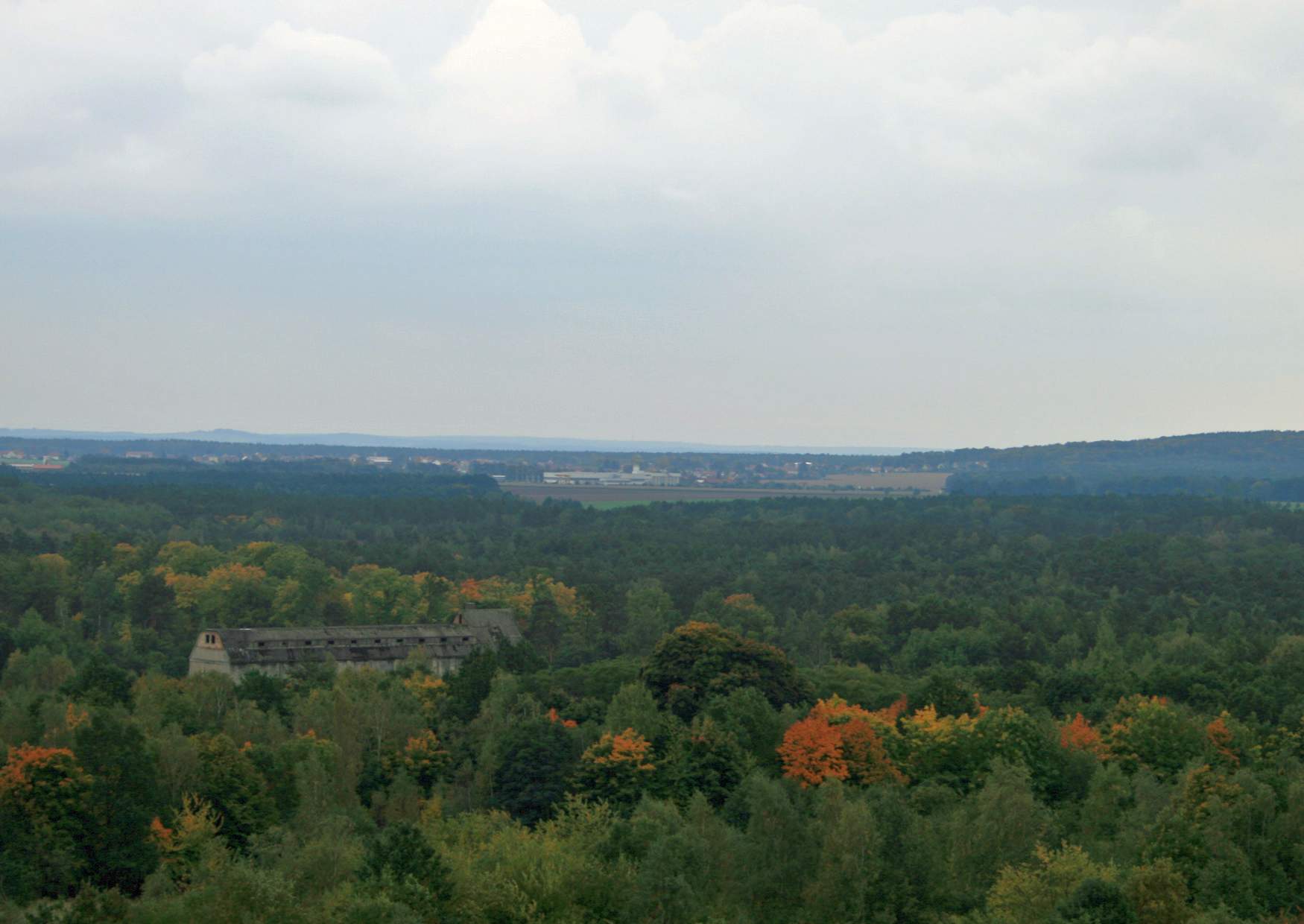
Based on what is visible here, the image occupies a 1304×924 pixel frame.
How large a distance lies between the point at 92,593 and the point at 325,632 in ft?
95.3

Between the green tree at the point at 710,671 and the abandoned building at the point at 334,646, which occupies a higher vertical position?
the green tree at the point at 710,671

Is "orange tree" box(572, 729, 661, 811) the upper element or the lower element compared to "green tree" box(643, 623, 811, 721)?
lower

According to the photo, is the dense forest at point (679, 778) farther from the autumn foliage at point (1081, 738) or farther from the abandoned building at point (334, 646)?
the abandoned building at point (334, 646)

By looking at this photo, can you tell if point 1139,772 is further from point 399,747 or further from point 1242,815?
point 399,747

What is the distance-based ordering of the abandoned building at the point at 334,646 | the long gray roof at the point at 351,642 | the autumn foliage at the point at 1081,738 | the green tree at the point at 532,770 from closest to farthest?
1. the green tree at the point at 532,770
2. the autumn foliage at the point at 1081,738
3. the abandoned building at the point at 334,646
4. the long gray roof at the point at 351,642

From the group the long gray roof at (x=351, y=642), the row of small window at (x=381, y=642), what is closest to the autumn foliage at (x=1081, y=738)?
the long gray roof at (x=351, y=642)

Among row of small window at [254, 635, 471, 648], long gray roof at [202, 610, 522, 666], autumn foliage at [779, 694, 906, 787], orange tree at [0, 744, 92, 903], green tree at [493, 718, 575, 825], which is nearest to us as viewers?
orange tree at [0, 744, 92, 903]

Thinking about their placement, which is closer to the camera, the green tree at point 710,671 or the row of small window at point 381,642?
the green tree at point 710,671

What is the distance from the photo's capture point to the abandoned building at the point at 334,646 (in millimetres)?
108438

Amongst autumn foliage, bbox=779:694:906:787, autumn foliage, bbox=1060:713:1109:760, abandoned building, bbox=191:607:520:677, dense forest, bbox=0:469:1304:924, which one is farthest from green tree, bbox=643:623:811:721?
abandoned building, bbox=191:607:520:677

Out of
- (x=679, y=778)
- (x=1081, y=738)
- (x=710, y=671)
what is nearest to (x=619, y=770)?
(x=679, y=778)

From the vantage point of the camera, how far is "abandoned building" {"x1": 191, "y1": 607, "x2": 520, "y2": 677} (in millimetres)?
108438

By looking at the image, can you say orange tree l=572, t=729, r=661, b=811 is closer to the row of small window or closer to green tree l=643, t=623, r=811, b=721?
green tree l=643, t=623, r=811, b=721

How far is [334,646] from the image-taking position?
111 metres
